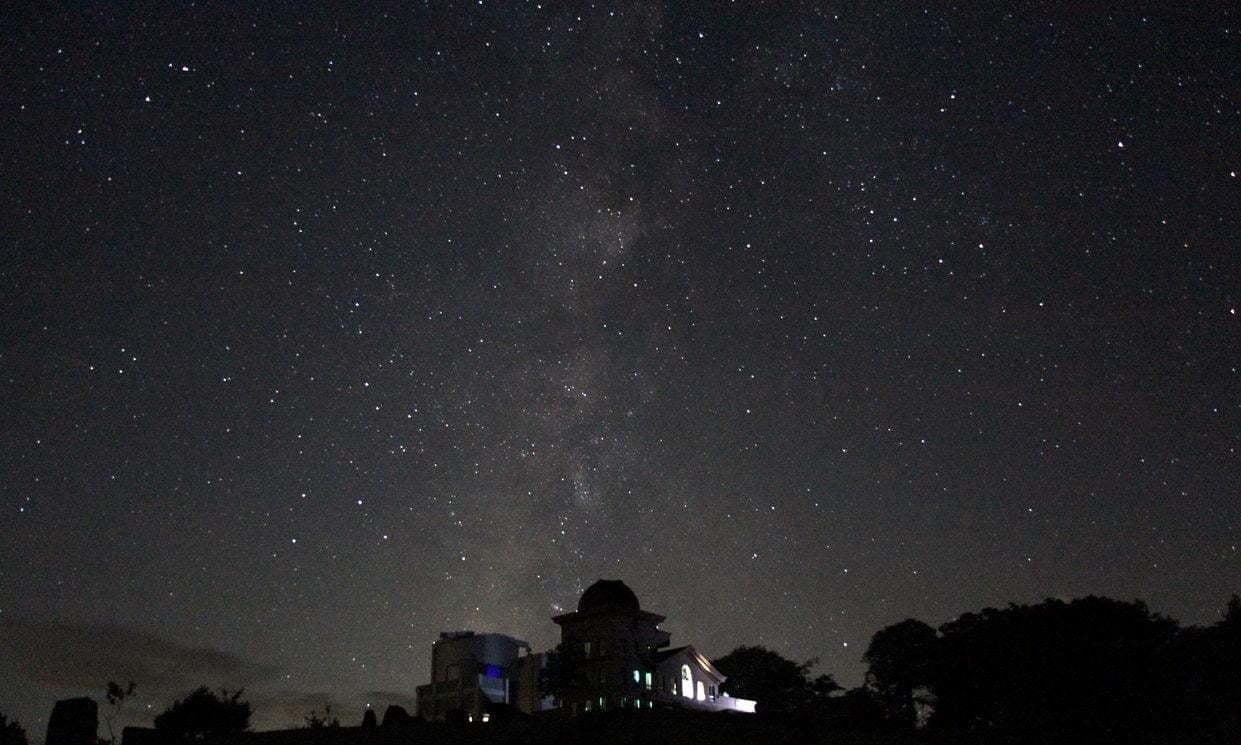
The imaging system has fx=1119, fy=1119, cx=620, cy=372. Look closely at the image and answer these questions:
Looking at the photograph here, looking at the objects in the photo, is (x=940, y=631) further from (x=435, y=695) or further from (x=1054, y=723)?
(x=435, y=695)

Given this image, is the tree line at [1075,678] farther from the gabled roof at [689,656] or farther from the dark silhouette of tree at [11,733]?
the dark silhouette of tree at [11,733]

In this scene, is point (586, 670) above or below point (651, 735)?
above

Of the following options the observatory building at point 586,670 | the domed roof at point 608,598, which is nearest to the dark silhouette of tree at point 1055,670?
the observatory building at point 586,670

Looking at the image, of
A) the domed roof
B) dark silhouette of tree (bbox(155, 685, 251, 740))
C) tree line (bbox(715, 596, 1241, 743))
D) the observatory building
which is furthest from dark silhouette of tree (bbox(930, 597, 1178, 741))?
dark silhouette of tree (bbox(155, 685, 251, 740))

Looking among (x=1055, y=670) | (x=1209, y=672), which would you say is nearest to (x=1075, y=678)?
(x=1055, y=670)

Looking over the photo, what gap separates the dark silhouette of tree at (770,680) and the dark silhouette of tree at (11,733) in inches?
1971

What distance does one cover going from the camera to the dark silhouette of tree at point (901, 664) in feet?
254

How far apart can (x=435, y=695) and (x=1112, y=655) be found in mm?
45628

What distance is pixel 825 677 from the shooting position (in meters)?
89.6

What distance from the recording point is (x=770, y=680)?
296ft

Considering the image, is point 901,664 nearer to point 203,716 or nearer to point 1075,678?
point 1075,678

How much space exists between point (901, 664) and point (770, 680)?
13497 mm

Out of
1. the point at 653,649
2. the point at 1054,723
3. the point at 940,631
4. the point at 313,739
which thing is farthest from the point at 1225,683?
the point at 313,739

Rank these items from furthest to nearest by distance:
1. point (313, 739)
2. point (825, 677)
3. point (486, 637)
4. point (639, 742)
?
point (825, 677) < point (486, 637) < point (313, 739) < point (639, 742)
